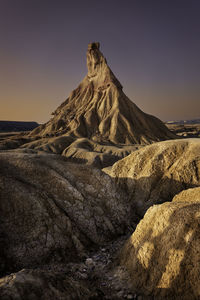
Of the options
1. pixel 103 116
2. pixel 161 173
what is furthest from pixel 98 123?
pixel 161 173

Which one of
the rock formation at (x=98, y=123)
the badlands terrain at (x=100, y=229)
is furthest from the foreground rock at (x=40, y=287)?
the rock formation at (x=98, y=123)

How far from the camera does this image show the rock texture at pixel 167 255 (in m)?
3.72

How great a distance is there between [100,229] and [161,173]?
6.07 meters

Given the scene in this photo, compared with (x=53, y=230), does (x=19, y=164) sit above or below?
above

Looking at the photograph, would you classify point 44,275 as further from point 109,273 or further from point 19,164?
point 19,164

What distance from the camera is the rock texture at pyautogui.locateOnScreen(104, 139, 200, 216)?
10383 millimetres

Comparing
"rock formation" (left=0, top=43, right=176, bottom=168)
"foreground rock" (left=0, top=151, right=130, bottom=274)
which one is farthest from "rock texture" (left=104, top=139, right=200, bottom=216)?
"rock formation" (left=0, top=43, right=176, bottom=168)

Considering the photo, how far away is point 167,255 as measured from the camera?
13.6 ft

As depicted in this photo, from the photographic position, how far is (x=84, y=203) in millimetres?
7277

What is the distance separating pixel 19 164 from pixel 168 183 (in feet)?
28.1

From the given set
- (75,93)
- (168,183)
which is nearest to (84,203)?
(168,183)

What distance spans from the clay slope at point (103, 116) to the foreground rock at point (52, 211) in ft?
145

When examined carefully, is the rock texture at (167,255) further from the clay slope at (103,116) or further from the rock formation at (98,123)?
the clay slope at (103,116)

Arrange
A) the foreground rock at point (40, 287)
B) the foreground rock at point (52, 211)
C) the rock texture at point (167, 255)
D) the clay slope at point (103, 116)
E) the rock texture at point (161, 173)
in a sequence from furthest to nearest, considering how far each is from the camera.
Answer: the clay slope at point (103, 116) < the rock texture at point (161, 173) < the foreground rock at point (52, 211) < the rock texture at point (167, 255) < the foreground rock at point (40, 287)
